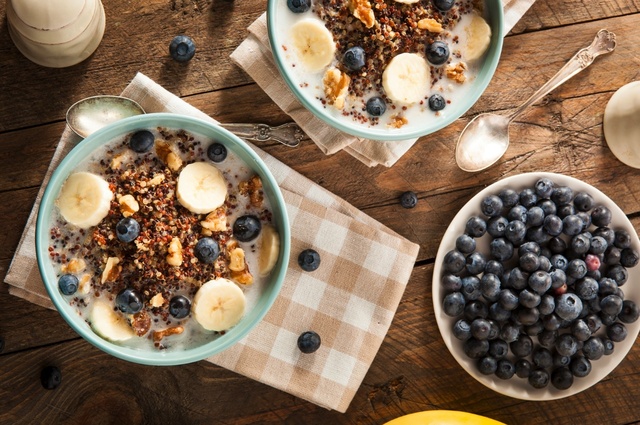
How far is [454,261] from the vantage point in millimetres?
1632

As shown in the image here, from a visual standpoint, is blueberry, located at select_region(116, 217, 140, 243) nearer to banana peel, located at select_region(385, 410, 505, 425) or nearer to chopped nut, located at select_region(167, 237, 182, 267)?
chopped nut, located at select_region(167, 237, 182, 267)

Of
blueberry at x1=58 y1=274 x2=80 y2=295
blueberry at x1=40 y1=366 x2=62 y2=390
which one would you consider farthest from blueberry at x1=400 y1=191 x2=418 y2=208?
blueberry at x1=40 y1=366 x2=62 y2=390

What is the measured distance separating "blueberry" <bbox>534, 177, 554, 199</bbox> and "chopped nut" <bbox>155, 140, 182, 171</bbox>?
84 cm

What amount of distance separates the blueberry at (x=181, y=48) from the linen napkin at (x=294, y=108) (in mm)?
101

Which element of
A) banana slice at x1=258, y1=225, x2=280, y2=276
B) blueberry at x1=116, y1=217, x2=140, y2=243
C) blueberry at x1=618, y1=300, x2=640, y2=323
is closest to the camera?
blueberry at x1=116, y1=217, x2=140, y2=243

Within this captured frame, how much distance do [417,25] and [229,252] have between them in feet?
2.06

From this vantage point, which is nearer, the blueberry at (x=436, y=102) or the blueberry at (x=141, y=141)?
the blueberry at (x=141, y=141)

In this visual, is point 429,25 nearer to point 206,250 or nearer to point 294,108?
point 294,108

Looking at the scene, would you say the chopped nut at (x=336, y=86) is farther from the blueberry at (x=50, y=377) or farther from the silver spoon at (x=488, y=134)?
the blueberry at (x=50, y=377)

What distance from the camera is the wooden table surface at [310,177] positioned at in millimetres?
1606

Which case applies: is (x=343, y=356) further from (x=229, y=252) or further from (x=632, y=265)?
(x=632, y=265)

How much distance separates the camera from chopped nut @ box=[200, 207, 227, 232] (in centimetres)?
138

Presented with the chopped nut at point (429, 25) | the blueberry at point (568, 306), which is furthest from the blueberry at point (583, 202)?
the chopped nut at point (429, 25)

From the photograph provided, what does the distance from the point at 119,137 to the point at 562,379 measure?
1164 mm
